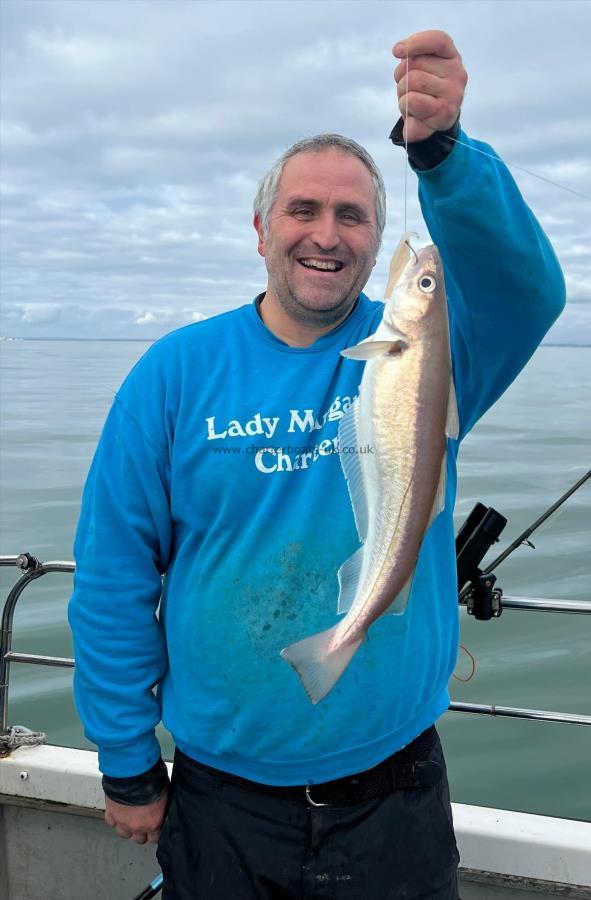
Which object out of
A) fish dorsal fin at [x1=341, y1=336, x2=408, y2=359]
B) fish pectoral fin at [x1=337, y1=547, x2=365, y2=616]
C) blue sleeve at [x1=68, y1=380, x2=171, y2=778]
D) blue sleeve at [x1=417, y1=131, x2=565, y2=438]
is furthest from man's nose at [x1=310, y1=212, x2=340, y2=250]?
fish pectoral fin at [x1=337, y1=547, x2=365, y2=616]

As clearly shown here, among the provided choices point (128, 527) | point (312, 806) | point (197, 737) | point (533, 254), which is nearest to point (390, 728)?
point (312, 806)

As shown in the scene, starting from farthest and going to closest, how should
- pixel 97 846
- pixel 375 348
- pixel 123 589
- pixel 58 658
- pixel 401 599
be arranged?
pixel 97 846
pixel 58 658
pixel 123 589
pixel 401 599
pixel 375 348

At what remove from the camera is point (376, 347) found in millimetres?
1803

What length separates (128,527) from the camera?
7.91 feet

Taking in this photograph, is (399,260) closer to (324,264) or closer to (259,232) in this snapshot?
(324,264)

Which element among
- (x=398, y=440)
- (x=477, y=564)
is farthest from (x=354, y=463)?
(x=477, y=564)

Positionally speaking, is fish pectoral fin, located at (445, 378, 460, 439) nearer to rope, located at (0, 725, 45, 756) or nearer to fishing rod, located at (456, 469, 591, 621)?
fishing rod, located at (456, 469, 591, 621)

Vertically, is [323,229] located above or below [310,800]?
above

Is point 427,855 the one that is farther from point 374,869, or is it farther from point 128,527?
point 128,527

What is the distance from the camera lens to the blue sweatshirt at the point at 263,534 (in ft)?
7.35

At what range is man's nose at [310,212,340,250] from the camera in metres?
2.28

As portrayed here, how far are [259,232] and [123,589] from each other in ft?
3.73

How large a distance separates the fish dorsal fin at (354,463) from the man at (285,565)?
0.29 metres

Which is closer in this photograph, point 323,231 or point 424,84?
point 424,84
